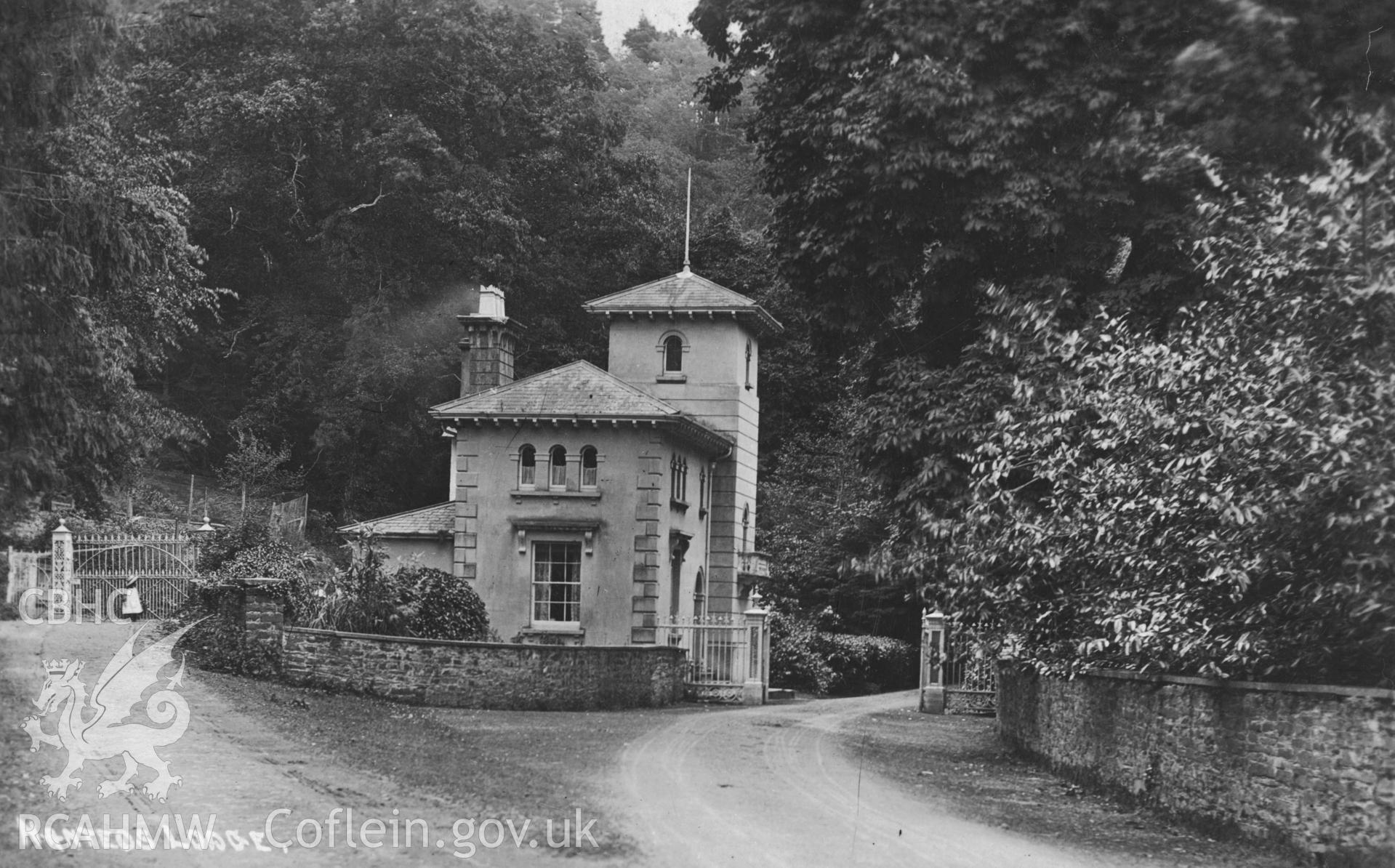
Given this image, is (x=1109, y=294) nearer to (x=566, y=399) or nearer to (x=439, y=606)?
(x=439, y=606)

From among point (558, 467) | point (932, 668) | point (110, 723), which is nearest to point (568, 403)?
point (558, 467)

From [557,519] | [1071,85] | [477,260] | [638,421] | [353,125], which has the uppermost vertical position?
[353,125]

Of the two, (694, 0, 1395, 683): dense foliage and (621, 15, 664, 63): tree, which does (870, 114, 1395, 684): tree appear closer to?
(694, 0, 1395, 683): dense foliage

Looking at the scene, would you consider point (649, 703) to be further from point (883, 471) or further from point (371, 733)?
point (371, 733)

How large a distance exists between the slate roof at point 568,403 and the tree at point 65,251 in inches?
307

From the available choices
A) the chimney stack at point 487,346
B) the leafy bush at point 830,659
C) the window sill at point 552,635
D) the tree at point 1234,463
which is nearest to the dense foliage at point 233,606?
the window sill at point 552,635

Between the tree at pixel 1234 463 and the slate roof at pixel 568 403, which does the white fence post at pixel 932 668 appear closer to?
the slate roof at pixel 568 403

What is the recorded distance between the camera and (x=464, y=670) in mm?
21234

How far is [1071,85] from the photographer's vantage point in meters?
18.3

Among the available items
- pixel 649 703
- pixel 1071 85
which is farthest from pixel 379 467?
pixel 1071 85

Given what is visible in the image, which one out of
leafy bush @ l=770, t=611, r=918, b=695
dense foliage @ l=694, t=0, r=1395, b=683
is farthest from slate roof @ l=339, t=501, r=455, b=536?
dense foliage @ l=694, t=0, r=1395, b=683

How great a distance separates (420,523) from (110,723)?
20.2 metres

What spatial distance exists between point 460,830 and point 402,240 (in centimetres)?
3895

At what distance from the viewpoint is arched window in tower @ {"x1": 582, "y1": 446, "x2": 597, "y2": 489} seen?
31.3 meters
